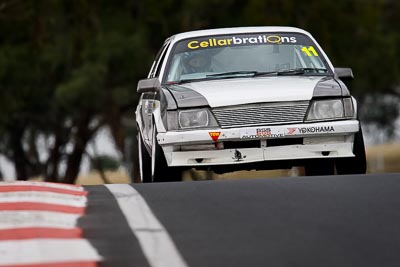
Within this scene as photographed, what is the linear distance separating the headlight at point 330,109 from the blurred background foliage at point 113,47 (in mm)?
17988

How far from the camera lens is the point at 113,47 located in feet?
111

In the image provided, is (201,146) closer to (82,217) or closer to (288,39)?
(288,39)

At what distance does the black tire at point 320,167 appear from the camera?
1159 cm

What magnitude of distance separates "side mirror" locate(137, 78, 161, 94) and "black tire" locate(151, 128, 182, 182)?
60 centimetres

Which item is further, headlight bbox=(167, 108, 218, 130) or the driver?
the driver

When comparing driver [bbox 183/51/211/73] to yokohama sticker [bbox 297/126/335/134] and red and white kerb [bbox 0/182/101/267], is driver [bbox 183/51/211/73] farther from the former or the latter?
red and white kerb [bbox 0/182/101/267]

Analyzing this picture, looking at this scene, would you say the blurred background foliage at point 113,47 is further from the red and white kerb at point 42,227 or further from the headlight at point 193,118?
Result: the red and white kerb at point 42,227

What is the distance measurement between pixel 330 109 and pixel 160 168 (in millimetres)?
1599

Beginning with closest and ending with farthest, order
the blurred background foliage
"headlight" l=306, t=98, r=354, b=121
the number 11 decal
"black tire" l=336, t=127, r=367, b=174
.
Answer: "headlight" l=306, t=98, r=354, b=121, "black tire" l=336, t=127, r=367, b=174, the number 11 decal, the blurred background foliage

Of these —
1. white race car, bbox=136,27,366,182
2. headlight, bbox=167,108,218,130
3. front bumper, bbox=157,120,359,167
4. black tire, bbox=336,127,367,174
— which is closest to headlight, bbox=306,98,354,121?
white race car, bbox=136,27,366,182

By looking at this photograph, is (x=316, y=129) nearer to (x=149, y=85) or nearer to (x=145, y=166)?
(x=149, y=85)

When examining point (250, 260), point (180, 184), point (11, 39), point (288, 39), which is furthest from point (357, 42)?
point (250, 260)

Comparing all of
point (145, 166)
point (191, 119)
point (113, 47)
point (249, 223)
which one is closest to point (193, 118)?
point (191, 119)

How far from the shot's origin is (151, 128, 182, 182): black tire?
11.4 meters
